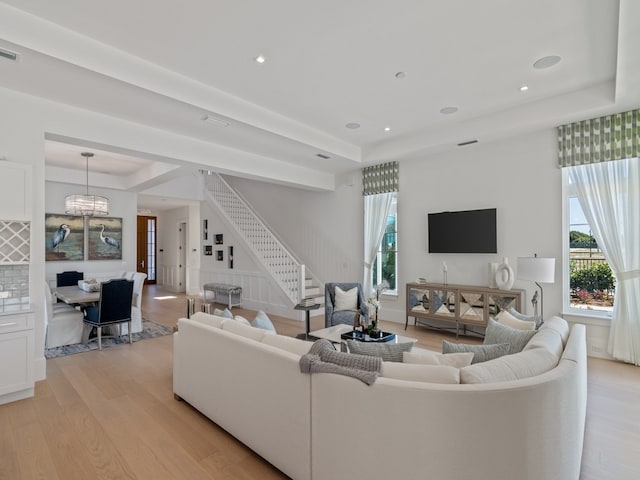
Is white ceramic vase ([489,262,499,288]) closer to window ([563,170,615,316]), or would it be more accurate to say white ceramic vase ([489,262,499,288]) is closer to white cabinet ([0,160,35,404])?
window ([563,170,615,316])

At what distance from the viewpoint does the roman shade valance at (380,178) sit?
6426 mm

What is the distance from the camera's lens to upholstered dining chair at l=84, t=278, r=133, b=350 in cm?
482

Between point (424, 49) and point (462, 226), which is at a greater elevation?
point (424, 49)

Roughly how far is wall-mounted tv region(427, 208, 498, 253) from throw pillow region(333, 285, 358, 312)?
1.64 metres

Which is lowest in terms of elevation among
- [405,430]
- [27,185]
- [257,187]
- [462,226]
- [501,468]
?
[501,468]

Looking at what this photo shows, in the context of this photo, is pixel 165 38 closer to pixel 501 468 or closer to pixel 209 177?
pixel 501 468

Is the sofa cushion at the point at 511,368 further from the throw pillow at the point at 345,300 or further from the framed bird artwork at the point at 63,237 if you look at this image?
the framed bird artwork at the point at 63,237

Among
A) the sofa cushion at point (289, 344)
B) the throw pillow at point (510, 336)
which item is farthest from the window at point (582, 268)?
the sofa cushion at point (289, 344)

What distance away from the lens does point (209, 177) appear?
8992mm

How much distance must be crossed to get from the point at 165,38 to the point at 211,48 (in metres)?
0.39

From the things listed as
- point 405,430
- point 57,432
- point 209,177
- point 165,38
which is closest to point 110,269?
point 209,177

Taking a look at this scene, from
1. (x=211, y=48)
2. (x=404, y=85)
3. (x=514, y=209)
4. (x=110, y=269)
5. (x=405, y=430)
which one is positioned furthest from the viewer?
(x=110, y=269)

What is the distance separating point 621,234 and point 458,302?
220cm

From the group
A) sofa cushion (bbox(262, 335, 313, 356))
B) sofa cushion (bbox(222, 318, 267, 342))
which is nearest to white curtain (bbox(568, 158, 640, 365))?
sofa cushion (bbox(262, 335, 313, 356))
